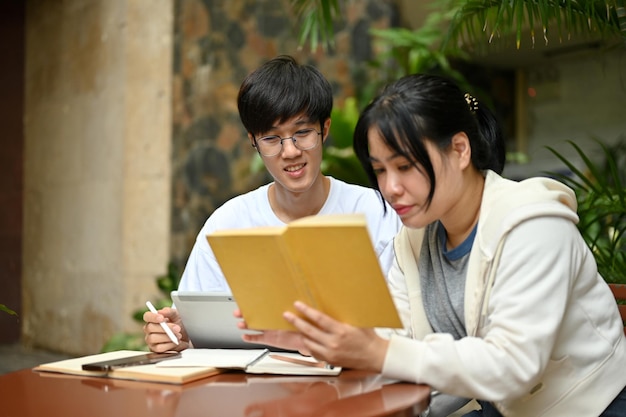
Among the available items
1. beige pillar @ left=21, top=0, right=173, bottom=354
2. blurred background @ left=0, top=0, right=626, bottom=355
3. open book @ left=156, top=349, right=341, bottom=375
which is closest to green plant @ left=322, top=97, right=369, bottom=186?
blurred background @ left=0, top=0, right=626, bottom=355

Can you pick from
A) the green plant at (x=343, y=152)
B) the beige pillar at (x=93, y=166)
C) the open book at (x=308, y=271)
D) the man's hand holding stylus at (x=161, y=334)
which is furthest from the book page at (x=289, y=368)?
the beige pillar at (x=93, y=166)

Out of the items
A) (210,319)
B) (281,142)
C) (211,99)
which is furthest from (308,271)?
(211,99)

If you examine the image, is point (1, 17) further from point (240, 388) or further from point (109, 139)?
point (240, 388)

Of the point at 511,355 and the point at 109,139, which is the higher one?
the point at 109,139

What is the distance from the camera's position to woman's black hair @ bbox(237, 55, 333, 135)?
90.0 inches

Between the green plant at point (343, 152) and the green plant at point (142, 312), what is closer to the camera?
the green plant at point (142, 312)

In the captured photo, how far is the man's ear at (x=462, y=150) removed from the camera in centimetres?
165

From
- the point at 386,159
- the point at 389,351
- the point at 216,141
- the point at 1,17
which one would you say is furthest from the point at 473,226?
the point at 1,17

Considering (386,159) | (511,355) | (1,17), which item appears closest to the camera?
(511,355)

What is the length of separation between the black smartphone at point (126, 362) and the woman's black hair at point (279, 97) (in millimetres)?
770

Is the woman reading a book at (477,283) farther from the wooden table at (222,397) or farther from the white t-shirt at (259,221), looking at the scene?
the white t-shirt at (259,221)

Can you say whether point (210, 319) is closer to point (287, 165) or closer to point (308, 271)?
point (308, 271)

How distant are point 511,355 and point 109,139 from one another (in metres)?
5.54

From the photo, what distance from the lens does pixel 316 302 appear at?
1.43 metres
